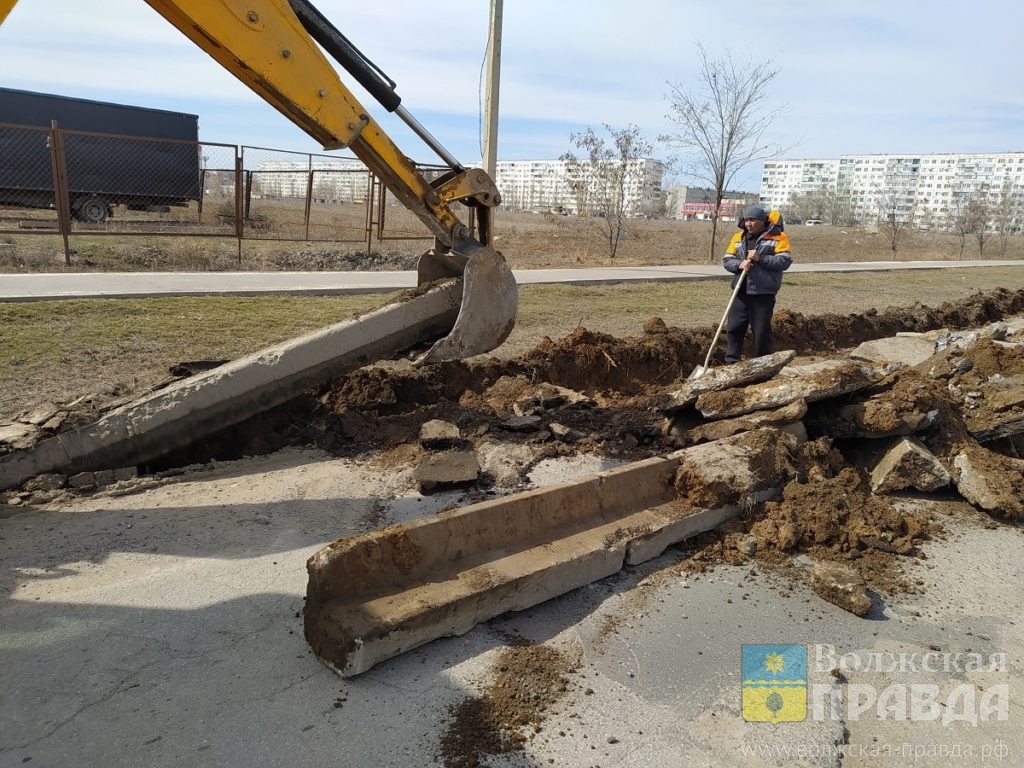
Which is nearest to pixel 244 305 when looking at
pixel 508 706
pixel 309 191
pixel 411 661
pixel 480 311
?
pixel 480 311

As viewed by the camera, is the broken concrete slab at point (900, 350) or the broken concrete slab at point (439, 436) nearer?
the broken concrete slab at point (439, 436)

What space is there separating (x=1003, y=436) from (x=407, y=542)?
454 centimetres

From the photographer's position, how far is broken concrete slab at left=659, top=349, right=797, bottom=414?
5.21 m

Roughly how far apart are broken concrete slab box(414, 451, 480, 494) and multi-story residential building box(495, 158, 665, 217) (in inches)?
91.0

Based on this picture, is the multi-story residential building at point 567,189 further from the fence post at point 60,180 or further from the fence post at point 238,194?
the fence post at point 60,180

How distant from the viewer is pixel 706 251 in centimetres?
2878

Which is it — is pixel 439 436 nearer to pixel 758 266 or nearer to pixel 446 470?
pixel 446 470

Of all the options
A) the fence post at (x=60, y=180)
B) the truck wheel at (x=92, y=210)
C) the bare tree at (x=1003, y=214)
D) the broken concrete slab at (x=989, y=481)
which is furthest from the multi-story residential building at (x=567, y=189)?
the bare tree at (x=1003, y=214)

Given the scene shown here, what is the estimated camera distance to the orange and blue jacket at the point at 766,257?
6.32 meters

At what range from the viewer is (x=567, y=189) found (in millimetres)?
29125

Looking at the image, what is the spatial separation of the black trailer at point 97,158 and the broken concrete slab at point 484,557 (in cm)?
1630

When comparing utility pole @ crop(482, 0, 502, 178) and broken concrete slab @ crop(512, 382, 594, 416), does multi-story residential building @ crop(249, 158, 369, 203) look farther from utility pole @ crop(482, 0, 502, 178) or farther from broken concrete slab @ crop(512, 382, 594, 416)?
broken concrete slab @ crop(512, 382, 594, 416)

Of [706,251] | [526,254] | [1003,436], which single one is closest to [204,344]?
[1003,436]

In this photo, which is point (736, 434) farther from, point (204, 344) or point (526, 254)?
point (526, 254)
